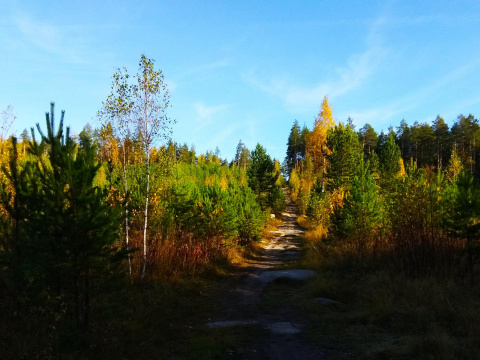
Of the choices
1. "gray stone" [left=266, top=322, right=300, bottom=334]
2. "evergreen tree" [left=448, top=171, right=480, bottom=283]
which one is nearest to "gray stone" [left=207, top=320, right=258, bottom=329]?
"gray stone" [left=266, top=322, right=300, bottom=334]

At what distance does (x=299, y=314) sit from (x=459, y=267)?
5.62 meters

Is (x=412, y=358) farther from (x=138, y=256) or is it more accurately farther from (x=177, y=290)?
(x=138, y=256)

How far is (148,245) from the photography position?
1360cm

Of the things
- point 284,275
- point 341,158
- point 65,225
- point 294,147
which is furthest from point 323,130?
point 294,147

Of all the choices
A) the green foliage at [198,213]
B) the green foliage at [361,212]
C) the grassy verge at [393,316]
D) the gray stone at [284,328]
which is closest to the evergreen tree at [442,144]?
the green foliage at [361,212]

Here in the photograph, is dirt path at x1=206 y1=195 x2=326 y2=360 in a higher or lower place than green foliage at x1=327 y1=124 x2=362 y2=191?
lower

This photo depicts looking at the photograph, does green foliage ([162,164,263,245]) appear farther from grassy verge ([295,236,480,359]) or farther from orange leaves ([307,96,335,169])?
orange leaves ([307,96,335,169])

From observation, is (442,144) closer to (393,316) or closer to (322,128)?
(322,128)

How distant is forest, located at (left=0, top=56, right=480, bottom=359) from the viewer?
579cm

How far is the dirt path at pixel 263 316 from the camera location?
6590 mm

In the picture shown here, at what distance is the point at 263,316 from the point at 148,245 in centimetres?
611

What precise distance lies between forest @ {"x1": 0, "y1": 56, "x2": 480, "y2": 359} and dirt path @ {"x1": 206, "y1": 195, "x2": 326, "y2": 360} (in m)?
1.06

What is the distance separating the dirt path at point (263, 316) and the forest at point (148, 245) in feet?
3.48

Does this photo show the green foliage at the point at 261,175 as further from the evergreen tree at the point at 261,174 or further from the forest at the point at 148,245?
the forest at the point at 148,245
